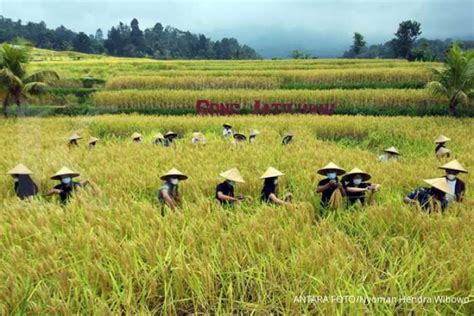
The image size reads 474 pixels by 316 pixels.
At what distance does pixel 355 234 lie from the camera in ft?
11.9

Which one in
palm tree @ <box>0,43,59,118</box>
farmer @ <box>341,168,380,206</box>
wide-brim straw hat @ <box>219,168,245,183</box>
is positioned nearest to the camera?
farmer @ <box>341,168,380,206</box>

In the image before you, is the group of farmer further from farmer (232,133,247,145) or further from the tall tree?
the tall tree

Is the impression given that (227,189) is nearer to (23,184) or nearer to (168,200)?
(168,200)

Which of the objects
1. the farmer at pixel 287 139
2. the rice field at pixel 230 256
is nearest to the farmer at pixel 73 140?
the rice field at pixel 230 256

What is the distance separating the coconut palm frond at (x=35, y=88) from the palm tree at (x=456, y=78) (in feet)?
50.1

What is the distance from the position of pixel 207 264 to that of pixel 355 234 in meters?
1.57

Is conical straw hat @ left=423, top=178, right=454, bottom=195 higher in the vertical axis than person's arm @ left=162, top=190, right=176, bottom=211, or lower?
higher

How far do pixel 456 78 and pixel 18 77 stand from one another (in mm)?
17437

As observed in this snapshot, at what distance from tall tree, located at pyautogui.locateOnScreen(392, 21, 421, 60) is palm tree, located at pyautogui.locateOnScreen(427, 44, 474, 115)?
32.5 metres

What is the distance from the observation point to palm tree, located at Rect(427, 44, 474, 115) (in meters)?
14.3

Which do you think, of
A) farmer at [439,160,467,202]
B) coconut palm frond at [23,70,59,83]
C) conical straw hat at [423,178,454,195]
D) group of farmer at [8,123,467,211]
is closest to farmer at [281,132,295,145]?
group of farmer at [8,123,467,211]

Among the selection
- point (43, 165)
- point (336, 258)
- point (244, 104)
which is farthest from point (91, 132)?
point (336, 258)

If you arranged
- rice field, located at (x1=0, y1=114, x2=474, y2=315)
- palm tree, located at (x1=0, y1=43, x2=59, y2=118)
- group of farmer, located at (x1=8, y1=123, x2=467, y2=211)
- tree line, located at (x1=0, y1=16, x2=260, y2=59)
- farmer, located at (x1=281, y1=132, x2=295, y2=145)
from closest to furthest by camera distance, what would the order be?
rice field, located at (x1=0, y1=114, x2=474, y2=315) < group of farmer, located at (x1=8, y1=123, x2=467, y2=211) < farmer, located at (x1=281, y1=132, x2=295, y2=145) < palm tree, located at (x1=0, y1=43, x2=59, y2=118) < tree line, located at (x1=0, y1=16, x2=260, y2=59)

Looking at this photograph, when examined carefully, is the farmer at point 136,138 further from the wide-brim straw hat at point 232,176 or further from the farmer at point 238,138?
the wide-brim straw hat at point 232,176
